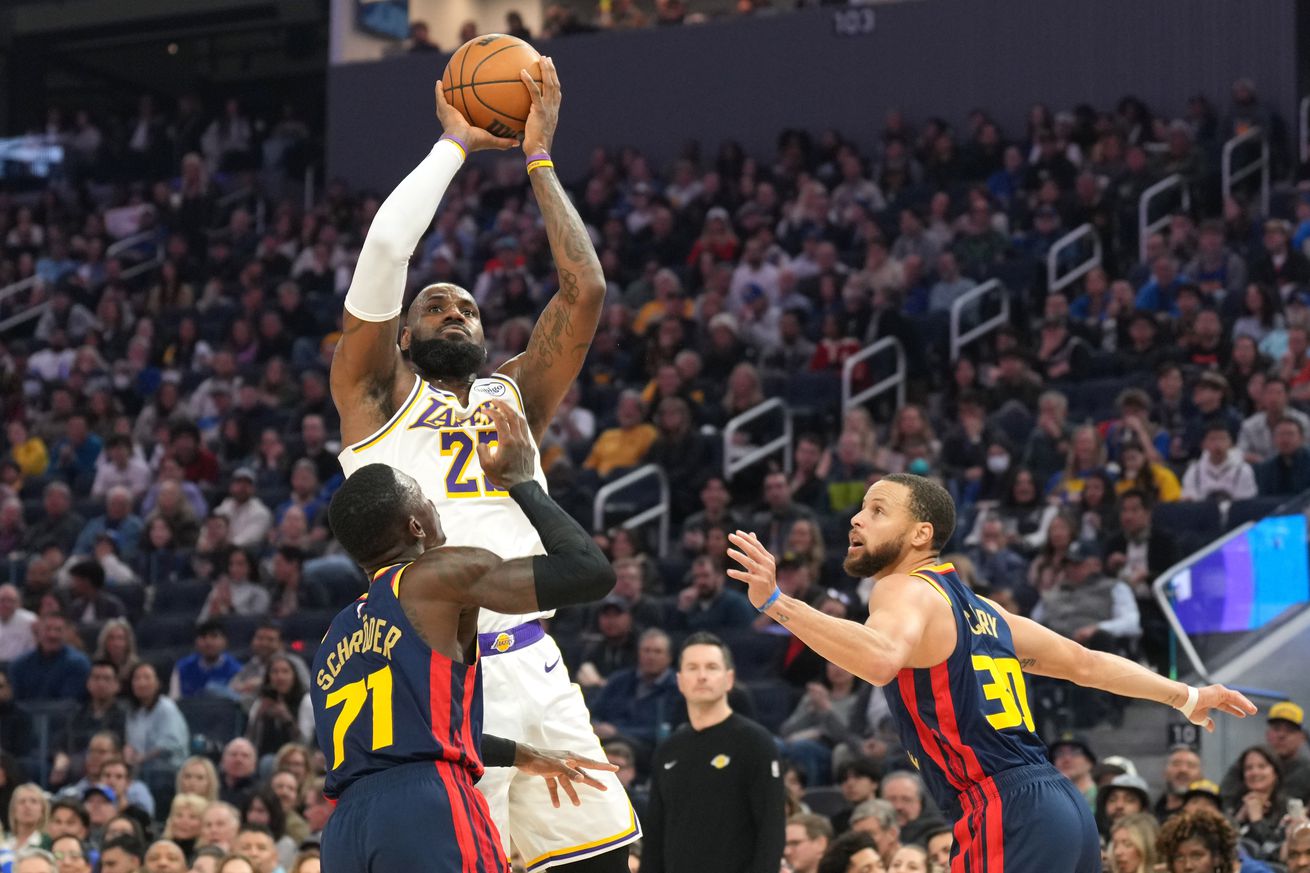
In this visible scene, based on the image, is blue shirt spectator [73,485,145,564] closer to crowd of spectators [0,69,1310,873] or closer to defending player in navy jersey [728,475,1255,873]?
crowd of spectators [0,69,1310,873]

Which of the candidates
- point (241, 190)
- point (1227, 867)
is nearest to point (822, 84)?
point (241, 190)

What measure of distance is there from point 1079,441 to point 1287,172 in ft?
19.6

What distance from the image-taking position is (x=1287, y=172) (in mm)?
18906

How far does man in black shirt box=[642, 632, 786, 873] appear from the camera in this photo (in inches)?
329

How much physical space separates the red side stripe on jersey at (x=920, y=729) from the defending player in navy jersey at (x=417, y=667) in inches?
48.4

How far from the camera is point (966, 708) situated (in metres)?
6.01

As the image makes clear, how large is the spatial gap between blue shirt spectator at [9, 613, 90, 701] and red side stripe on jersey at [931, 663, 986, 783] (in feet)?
34.2

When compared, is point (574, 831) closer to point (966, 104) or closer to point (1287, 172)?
point (1287, 172)

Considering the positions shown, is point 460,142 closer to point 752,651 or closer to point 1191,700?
point 1191,700

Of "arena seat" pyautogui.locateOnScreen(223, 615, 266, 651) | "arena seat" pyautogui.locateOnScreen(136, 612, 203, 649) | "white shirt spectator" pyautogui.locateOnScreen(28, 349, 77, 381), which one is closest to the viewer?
"arena seat" pyautogui.locateOnScreen(223, 615, 266, 651)

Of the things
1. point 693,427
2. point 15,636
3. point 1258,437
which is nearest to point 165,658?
point 15,636

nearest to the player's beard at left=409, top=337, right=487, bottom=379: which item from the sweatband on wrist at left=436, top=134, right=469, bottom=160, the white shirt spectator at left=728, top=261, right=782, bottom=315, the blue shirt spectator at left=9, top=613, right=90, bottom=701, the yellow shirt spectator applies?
the sweatband on wrist at left=436, top=134, right=469, bottom=160

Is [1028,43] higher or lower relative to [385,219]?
higher

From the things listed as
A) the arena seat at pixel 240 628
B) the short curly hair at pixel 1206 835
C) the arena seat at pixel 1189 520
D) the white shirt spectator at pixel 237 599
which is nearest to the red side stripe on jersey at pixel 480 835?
the short curly hair at pixel 1206 835
